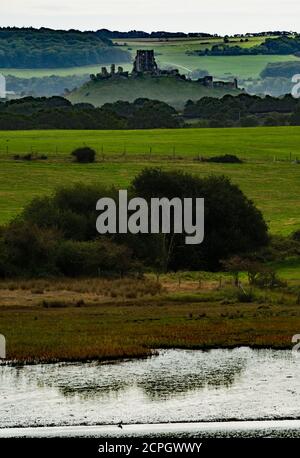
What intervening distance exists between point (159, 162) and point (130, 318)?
226 feet

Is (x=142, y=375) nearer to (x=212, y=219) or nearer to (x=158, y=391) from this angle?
(x=158, y=391)

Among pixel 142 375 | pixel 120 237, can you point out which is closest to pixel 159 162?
pixel 120 237

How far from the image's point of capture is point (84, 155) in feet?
428

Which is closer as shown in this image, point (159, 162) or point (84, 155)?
point (159, 162)

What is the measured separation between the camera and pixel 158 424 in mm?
42375

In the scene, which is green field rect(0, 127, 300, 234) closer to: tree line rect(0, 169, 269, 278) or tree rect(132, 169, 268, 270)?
tree rect(132, 169, 268, 270)

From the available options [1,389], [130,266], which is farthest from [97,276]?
[1,389]

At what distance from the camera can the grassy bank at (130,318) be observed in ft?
181

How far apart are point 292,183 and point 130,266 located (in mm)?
46819

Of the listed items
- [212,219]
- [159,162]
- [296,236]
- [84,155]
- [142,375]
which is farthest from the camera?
[84,155]

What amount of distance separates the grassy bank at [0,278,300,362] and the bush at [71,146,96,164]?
57832 mm

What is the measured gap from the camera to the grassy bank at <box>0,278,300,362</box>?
55062 mm
